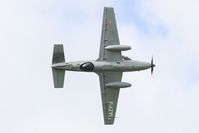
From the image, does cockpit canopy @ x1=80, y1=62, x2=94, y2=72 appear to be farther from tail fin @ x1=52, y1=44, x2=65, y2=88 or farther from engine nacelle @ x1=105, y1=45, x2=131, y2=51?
engine nacelle @ x1=105, y1=45, x2=131, y2=51

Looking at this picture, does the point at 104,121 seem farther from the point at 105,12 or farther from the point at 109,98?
the point at 105,12

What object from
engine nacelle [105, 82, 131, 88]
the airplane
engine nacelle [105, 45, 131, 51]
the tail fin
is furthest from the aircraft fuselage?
engine nacelle [105, 82, 131, 88]

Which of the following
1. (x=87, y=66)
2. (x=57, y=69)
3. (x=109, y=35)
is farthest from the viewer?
(x=109, y=35)

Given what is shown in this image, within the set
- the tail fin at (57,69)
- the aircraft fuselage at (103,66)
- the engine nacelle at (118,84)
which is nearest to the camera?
the tail fin at (57,69)

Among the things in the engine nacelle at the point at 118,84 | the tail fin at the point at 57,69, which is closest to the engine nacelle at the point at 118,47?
the engine nacelle at the point at 118,84

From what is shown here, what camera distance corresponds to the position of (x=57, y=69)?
191875mm

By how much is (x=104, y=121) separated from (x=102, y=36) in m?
12.8

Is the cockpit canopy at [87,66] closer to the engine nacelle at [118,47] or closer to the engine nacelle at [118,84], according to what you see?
the engine nacelle at [118,47]

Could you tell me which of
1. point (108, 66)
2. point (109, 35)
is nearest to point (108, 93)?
point (108, 66)

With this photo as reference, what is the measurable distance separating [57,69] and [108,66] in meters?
7.93

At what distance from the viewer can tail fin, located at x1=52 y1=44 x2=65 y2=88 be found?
625 feet

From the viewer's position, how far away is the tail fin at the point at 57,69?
19050 centimetres

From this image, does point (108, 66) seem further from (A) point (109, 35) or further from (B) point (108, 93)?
(B) point (108, 93)

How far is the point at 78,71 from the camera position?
193 meters
